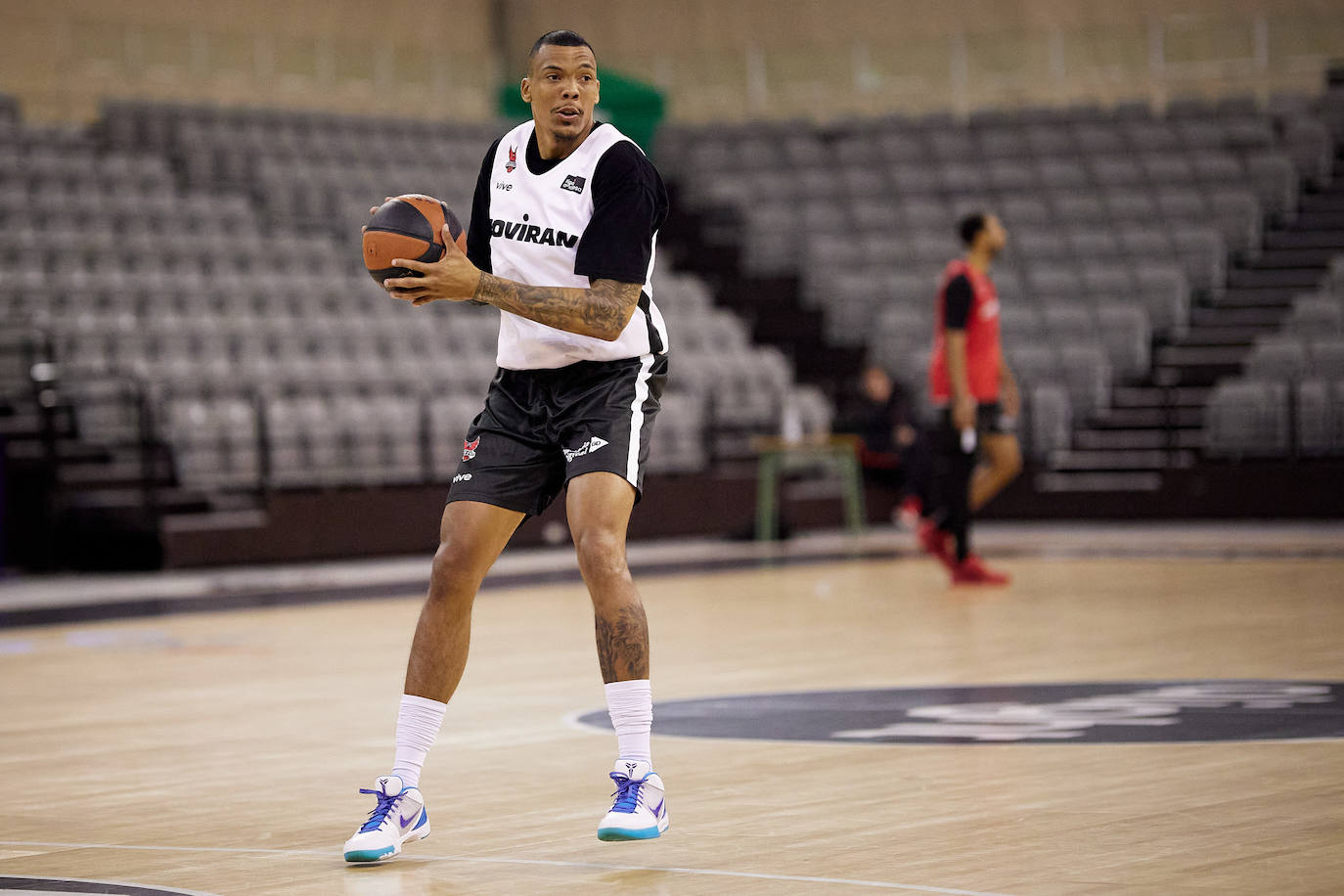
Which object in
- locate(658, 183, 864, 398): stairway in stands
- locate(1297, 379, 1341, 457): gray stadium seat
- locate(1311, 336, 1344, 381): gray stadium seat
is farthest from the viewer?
locate(658, 183, 864, 398): stairway in stands

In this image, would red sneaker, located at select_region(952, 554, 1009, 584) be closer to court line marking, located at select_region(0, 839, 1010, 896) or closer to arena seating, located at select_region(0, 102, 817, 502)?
arena seating, located at select_region(0, 102, 817, 502)

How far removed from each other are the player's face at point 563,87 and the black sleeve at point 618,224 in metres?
0.11

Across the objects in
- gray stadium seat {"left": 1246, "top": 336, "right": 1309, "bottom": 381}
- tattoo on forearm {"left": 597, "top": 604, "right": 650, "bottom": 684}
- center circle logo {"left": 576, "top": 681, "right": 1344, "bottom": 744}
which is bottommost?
center circle logo {"left": 576, "top": 681, "right": 1344, "bottom": 744}

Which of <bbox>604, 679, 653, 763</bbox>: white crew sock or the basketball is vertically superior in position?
the basketball

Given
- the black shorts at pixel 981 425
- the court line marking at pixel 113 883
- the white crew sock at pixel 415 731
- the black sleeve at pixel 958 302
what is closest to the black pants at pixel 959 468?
the black shorts at pixel 981 425

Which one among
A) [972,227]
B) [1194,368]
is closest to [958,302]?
[972,227]

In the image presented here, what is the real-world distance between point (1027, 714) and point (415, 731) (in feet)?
8.00

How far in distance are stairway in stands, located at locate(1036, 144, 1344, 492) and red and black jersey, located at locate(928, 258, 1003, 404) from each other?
6708mm

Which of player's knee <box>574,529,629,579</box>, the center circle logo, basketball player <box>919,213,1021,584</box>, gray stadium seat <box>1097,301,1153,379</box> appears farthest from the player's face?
gray stadium seat <box>1097,301,1153,379</box>

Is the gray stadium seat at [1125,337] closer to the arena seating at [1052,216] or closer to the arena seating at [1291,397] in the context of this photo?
the arena seating at [1052,216]

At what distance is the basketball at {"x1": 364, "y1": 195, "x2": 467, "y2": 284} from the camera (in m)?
3.94

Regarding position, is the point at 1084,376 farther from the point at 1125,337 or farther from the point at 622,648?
the point at 622,648

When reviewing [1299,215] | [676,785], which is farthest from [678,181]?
[676,785]

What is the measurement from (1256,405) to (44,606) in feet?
33.3
